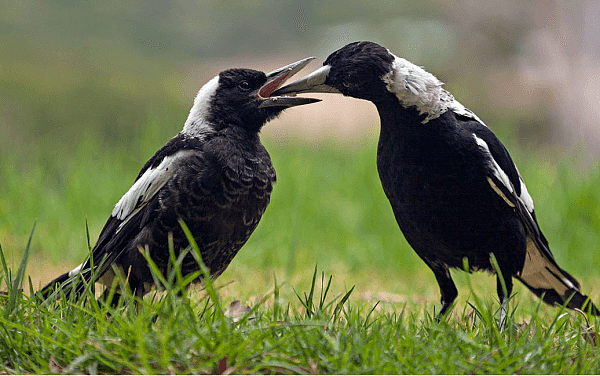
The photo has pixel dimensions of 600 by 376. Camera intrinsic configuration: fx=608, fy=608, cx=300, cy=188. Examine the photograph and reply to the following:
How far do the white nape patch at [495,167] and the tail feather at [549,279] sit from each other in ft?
1.40

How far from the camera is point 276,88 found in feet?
10.1

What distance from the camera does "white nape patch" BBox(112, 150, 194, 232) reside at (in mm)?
2686

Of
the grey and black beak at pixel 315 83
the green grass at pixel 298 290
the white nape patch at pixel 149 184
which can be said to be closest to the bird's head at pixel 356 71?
the grey and black beak at pixel 315 83

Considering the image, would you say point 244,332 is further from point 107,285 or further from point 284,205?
point 284,205

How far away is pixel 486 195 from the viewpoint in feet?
8.93

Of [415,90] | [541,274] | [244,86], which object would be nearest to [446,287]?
[541,274]

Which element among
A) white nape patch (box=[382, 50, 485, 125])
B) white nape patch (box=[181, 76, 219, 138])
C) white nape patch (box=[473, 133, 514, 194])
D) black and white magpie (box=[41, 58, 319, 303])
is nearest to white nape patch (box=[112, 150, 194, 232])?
black and white magpie (box=[41, 58, 319, 303])

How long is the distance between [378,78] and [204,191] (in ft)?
3.00

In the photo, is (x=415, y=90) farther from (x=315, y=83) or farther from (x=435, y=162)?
(x=315, y=83)

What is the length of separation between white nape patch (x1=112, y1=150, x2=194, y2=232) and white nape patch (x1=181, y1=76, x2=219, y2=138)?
0.19 metres

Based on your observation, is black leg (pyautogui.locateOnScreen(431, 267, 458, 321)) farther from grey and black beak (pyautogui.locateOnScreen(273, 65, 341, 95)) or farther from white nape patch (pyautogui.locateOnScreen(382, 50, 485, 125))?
grey and black beak (pyautogui.locateOnScreen(273, 65, 341, 95))

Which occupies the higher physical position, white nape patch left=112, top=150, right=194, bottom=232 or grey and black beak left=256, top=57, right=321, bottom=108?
grey and black beak left=256, top=57, right=321, bottom=108

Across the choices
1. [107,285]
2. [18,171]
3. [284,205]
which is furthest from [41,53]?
[107,285]

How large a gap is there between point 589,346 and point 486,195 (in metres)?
0.86
